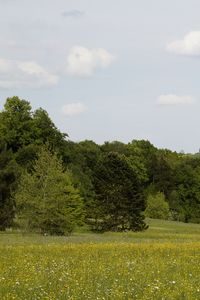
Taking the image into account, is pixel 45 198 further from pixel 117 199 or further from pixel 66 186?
pixel 117 199

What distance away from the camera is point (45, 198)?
152 feet

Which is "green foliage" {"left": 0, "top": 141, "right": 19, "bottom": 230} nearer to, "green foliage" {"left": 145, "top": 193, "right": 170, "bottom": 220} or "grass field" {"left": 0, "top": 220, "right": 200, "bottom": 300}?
"grass field" {"left": 0, "top": 220, "right": 200, "bottom": 300}

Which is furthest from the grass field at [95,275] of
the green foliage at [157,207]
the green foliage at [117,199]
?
the green foliage at [157,207]

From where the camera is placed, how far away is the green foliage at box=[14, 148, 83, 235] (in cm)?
4631

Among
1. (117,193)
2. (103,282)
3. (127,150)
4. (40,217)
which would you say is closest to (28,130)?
(117,193)

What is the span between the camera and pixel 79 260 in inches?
838

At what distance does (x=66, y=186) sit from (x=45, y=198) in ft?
8.73

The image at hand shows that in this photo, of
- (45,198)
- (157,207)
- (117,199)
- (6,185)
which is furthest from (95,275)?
(157,207)

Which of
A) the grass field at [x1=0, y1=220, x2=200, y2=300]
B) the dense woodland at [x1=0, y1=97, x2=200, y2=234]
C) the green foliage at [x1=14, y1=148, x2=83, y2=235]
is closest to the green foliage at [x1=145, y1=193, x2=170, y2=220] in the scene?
the dense woodland at [x1=0, y1=97, x2=200, y2=234]

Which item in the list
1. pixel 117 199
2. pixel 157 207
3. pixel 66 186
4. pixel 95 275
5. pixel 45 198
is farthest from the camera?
pixel 157 207

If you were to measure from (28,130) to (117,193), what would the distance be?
22.4 metres

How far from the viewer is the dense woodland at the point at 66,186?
154ft

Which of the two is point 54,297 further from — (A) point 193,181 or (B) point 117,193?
(A) point 193,181

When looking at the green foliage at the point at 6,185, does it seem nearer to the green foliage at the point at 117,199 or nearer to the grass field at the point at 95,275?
the green foliage at the point at 117,199
